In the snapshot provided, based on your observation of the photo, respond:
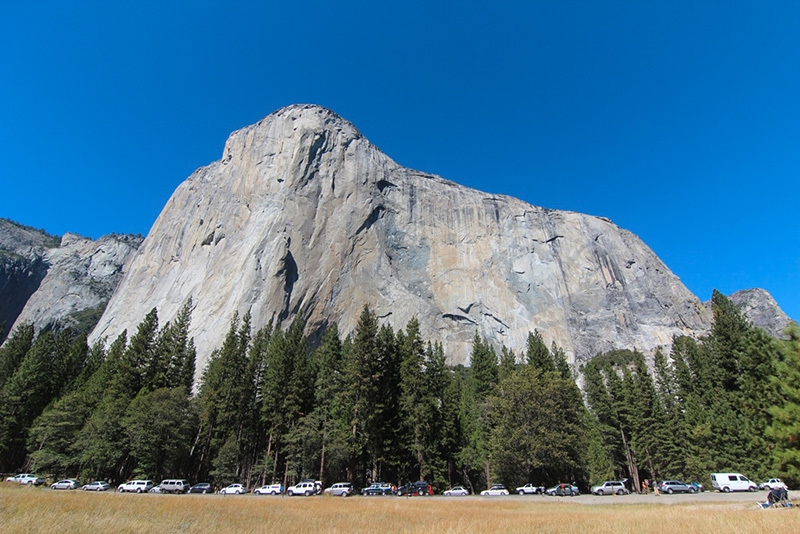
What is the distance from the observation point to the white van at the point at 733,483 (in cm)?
3834

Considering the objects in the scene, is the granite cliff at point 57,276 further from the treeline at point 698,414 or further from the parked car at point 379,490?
the treeline at point 698,414

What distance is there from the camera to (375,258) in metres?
113

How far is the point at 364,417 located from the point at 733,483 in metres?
34.3

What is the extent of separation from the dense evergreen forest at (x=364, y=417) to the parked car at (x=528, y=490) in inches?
77.3

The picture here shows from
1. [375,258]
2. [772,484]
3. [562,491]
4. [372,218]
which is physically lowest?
[562,491]

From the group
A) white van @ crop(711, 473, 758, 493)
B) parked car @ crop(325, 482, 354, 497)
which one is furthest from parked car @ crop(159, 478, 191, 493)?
white van @ crop(711, 473, 758, 493)

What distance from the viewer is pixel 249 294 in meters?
91.9

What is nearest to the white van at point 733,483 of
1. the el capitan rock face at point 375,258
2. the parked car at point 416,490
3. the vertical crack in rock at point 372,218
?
the parked car at point 416,490

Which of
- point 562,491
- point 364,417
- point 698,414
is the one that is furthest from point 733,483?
point 364,417

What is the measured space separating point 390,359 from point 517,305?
8008cm

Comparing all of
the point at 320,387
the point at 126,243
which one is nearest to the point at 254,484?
the point at 320,387

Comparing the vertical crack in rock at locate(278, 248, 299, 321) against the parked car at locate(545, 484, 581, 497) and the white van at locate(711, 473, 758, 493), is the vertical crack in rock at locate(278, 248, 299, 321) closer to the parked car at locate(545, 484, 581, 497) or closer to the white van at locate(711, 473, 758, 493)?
the parked car at locate(545, 484, 581, 497)

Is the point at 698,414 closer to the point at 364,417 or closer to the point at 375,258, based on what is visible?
the point at 364,417

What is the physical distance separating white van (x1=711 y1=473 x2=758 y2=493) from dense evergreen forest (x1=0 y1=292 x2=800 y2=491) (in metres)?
2.82
